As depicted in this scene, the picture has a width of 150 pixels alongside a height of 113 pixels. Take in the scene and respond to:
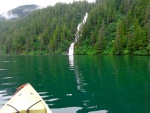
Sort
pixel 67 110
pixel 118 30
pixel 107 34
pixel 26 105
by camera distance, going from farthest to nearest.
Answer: pixel 107 34 < pixel 118 30 < pixel 67 110 < pixel 26 105

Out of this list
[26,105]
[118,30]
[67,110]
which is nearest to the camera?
[26,105]

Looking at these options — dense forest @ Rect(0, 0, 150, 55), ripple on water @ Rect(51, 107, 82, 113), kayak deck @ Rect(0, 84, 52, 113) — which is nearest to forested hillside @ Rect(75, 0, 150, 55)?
dense forest @ Rect(0, 0, 150, 55)

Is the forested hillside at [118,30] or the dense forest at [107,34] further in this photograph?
the dense forest at [107,34]

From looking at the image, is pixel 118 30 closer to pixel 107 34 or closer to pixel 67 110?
pixel 107 34

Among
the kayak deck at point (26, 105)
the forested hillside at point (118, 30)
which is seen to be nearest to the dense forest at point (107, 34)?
the forested hillside at point (118, 30)

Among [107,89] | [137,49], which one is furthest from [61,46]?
[107,89]

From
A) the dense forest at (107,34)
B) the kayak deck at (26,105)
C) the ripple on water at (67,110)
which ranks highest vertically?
the dense forest at (107,34)

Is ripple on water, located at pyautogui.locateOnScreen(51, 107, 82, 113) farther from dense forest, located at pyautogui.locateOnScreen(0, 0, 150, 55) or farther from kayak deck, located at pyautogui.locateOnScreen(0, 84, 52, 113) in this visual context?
dense forest, located at pyautogui.locateOnScreen(0, 0, 150, 55)

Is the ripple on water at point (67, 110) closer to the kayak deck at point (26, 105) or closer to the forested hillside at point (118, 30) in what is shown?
the kayak deck at point (26, 105)

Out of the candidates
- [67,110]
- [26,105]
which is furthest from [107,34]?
[26,105]

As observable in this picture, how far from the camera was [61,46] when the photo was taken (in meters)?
154

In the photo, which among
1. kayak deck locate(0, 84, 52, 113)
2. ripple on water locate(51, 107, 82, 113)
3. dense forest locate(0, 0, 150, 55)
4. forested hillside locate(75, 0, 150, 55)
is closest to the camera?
kayak deck locate(0, 84, 52, 113)

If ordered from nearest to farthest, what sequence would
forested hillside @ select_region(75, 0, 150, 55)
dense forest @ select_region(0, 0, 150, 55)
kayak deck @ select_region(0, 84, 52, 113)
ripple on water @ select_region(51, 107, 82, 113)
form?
kayak deck @ select_region(0, 84, 52, 113) → ripple on water @ select_region(51, 107, 82, 113) → forested hillside @ select_region(75, 0, 150, 55) → dense forest @ select_region(0, 0, 150, 55)

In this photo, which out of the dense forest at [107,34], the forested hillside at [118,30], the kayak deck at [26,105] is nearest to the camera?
the kayak deck at [26,105]
